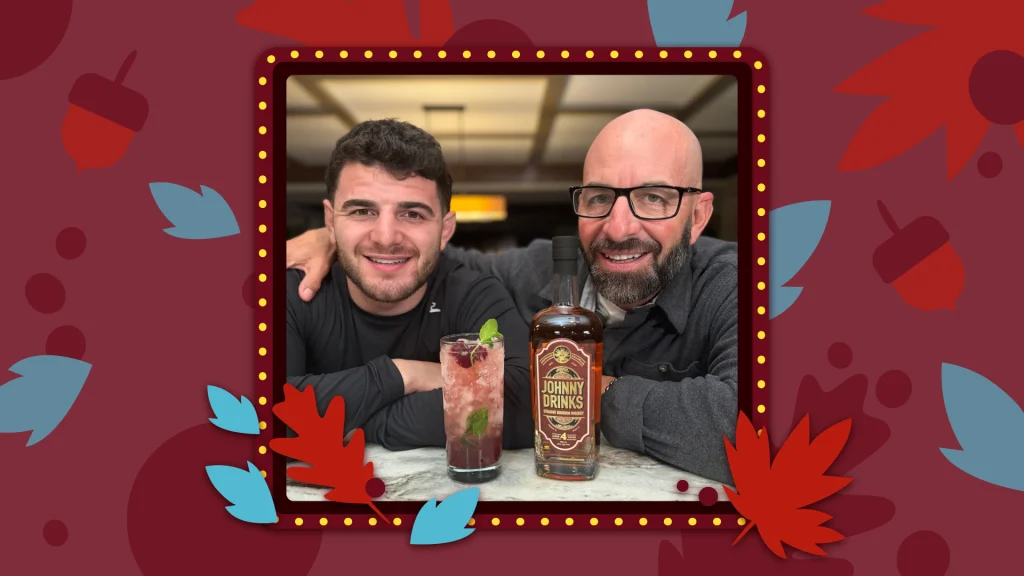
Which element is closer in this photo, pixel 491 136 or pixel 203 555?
pixel 203 555

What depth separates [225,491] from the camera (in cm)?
107

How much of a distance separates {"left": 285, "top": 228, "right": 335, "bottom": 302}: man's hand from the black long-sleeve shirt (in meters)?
0.02

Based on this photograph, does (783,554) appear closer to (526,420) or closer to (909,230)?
(526,420)

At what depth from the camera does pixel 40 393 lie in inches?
41.8

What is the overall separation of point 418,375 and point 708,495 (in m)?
0.63

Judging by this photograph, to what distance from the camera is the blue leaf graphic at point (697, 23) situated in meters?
1.03

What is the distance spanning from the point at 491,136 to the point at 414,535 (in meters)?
0.86

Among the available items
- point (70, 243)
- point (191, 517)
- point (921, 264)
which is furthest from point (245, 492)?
Answer: point (921, 264)

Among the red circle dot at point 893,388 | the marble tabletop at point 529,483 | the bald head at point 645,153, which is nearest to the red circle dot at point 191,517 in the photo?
the marble tabletop at point 529,483

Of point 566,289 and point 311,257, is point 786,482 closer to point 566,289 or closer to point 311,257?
point 566,289

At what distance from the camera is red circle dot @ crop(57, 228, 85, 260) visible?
1.06 m

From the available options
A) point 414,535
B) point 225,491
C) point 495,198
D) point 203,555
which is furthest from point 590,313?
point 203,555

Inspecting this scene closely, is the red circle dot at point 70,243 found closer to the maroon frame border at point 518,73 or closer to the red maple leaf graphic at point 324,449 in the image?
the maroon frame border at point 518,73

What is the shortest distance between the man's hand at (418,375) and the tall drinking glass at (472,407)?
0.08 metres
